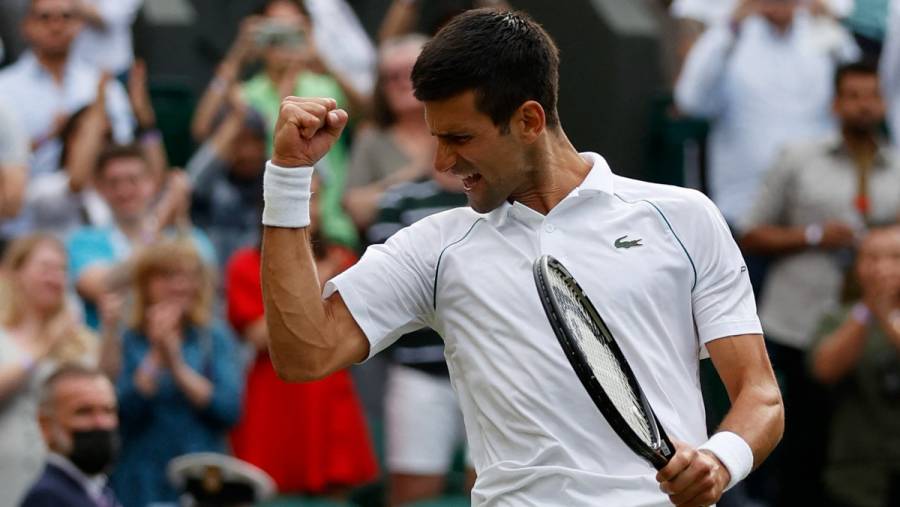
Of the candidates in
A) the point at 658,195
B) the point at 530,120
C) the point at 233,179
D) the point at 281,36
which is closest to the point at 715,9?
the point at 281,36

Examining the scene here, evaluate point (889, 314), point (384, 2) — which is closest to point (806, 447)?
point (889, 314)

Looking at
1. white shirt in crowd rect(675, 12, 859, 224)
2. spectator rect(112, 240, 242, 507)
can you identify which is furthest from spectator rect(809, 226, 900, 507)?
spectator rect(112, 240, 242, 507)

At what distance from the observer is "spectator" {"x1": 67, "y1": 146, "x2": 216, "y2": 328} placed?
7856 mm

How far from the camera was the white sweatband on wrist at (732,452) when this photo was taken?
3.72m

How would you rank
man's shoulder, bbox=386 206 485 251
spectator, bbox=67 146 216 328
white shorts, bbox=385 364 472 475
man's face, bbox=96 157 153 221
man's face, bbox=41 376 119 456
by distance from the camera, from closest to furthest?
man's shoulder, bbox=386 206 485 251 → man's face, bbox=41 376 119 456 → white shorts, bbox=385 364 472 475 → spectator, bbox=67 146 216 328 → man's face, bbox=96 157 153 221

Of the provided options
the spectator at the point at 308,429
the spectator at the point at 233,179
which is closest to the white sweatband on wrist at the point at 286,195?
the spectator at the point at 308,429

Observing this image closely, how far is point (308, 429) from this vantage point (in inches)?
302

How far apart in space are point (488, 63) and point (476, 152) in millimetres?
194

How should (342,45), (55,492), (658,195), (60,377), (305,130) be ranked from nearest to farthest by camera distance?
(305,130), (658,195), (55,492), (60,377), (342,45)

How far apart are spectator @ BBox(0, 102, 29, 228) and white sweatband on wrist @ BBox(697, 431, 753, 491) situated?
16.0 feet

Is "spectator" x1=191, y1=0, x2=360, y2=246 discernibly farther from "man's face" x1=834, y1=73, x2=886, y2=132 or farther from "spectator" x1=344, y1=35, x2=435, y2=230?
"man's face" x1=834, y1=73, x2=886, y2=132

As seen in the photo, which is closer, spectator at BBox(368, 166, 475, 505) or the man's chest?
the man's chest

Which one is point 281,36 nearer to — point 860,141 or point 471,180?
point 860,141

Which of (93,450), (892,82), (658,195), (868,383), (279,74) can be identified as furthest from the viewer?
(892,82)
